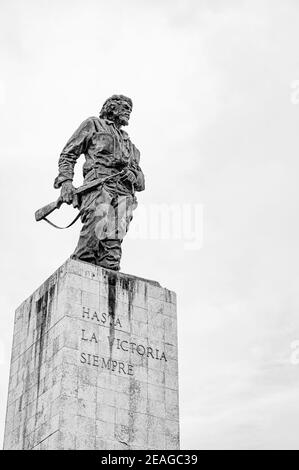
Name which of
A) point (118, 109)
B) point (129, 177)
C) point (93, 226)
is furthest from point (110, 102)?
point (93, 226)

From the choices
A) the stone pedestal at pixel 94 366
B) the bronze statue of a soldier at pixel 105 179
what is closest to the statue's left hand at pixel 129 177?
the bronze statue of a soldier at pixel 105 179

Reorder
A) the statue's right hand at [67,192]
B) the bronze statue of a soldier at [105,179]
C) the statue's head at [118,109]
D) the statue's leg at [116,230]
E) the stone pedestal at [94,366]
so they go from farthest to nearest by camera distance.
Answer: the statue's head at [118,109], the statue's right hand at [67,192], the bronze statue of a soldier at [105,179], the statue's leg at [116,230], the stone pedestal at [94,366]

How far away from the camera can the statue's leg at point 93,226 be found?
1833cm

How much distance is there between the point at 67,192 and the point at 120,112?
2509mm

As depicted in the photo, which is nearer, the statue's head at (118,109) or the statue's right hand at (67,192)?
the statue's right hand at (67,192)

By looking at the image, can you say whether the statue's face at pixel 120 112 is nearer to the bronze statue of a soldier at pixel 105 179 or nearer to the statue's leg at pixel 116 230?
the bronze statue of a soldier at pixel 105 179

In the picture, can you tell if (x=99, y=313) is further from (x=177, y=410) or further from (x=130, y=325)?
(x=177, y=410)

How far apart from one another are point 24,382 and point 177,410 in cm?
325

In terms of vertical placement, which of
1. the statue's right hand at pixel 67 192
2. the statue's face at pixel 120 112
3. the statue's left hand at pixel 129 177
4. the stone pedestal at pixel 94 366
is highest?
the statue's face at pixel 120 112

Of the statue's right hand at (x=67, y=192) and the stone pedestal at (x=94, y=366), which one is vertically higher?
the statue's right hand at (x=67, y=192)

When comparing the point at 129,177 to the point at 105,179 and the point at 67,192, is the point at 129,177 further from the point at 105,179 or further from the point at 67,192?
the point at 67,192

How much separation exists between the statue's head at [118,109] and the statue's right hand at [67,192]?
2071mm
